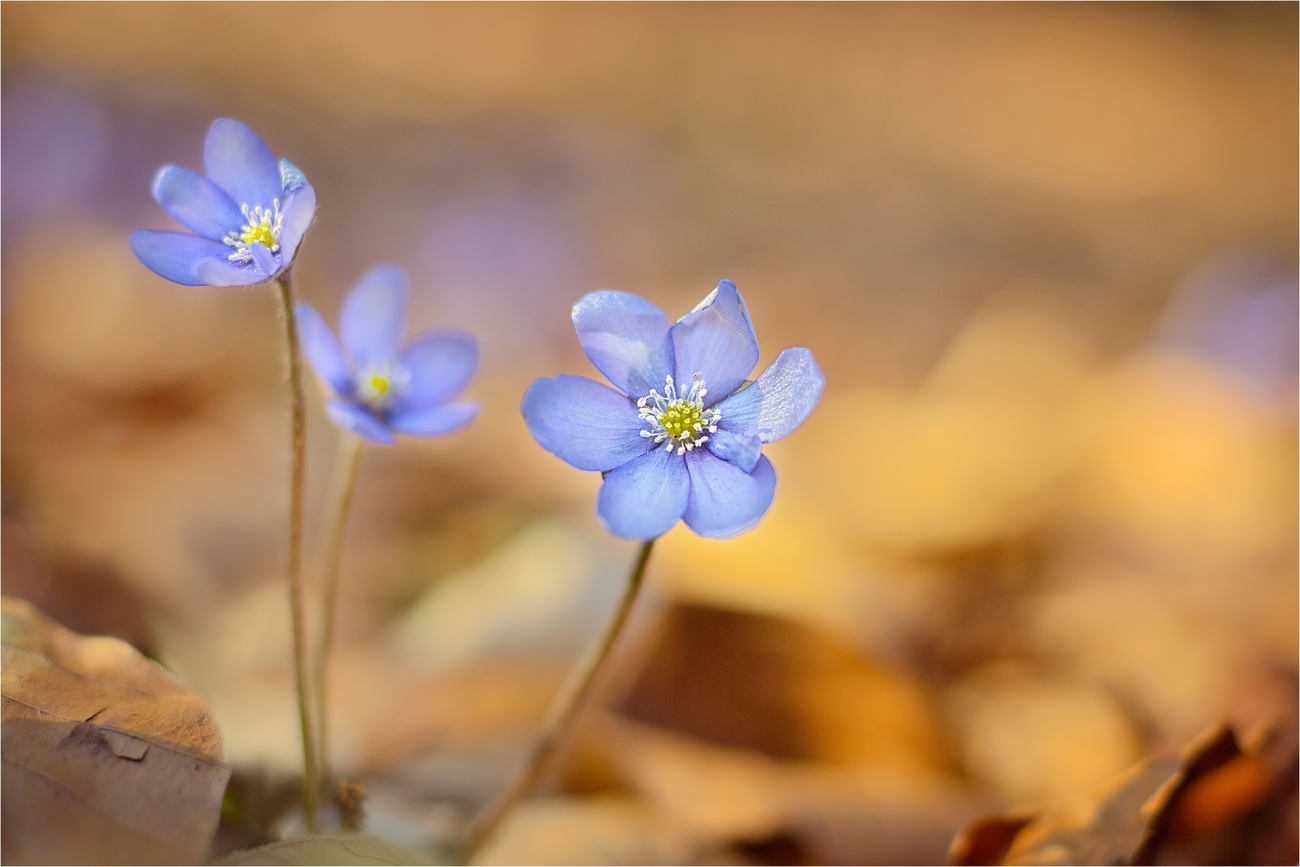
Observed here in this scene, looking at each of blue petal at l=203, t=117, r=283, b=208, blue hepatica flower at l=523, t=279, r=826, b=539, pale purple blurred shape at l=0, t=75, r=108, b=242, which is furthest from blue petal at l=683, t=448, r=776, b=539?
pale purple blurred shape at l=0, t=75, r=108, b=242

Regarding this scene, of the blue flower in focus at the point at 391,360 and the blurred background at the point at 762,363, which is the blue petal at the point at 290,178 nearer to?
the blue flower in focus at the point at 391,360

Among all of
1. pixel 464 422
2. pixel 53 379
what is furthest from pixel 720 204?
pixel 464 422

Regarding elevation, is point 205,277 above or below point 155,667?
above

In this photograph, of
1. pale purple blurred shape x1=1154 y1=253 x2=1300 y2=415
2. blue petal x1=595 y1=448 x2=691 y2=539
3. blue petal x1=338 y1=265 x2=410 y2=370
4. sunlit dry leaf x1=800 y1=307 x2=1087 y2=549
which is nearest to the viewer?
blue petal x1=595 y1=448 x2=691 y2=539

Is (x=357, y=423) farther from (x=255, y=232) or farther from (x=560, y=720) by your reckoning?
(x=560, y=720)

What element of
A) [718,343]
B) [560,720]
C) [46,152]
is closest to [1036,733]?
[560,720]

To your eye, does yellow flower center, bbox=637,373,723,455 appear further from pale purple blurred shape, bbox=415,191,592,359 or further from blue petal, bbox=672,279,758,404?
pale purple blurred shape, bbox=415,191,592,359

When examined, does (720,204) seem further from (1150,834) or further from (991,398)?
(1150,834)

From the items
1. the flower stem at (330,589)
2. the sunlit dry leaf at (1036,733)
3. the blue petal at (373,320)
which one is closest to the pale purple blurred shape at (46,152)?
the blue petal at (373,320)
